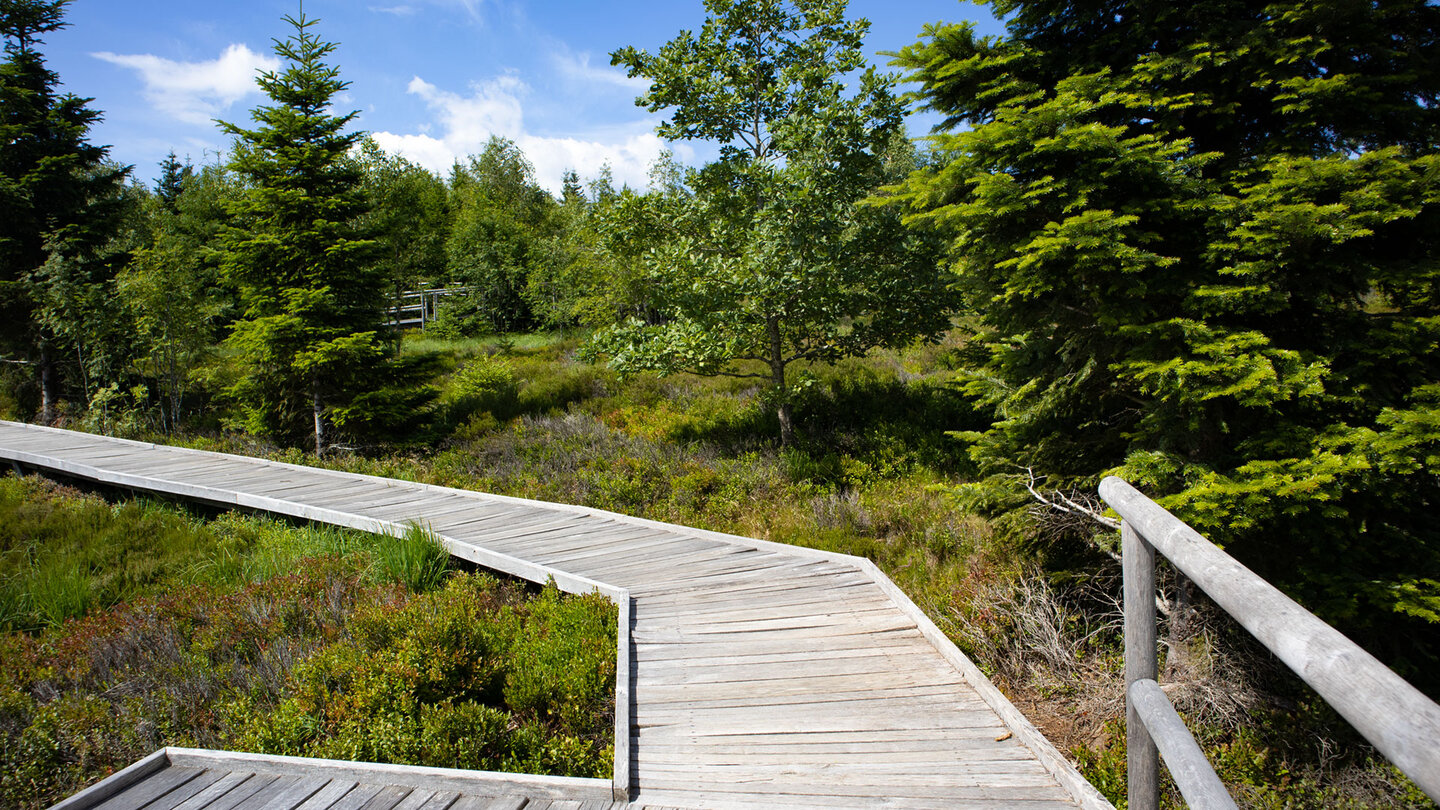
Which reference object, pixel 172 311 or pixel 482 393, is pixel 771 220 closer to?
pixel 482 393

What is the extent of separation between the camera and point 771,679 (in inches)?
165

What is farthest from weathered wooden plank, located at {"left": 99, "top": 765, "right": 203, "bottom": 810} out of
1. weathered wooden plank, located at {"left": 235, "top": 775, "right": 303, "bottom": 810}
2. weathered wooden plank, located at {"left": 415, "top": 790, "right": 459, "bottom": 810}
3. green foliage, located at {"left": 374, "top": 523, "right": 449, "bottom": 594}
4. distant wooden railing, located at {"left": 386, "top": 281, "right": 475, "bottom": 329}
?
distant wooden railing, located at {"left": 386, "top": 281, "right": 475, "bottom": 329}

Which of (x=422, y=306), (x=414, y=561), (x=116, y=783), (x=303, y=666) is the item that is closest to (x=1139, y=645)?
(x=116, y=783)

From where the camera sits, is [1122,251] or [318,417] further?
[318,417]

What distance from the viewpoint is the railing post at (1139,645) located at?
211cm

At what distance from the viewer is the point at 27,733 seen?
3.99 m

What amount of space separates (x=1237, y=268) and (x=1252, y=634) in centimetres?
386

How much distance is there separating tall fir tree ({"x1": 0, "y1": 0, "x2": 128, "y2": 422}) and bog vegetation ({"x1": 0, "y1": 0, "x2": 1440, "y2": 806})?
0.98m

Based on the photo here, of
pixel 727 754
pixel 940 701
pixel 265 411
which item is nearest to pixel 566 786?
pixel 727 754

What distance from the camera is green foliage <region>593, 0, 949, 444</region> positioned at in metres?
8.71

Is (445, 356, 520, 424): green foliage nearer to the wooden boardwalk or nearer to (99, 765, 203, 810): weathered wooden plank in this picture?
the wooden boardwalk

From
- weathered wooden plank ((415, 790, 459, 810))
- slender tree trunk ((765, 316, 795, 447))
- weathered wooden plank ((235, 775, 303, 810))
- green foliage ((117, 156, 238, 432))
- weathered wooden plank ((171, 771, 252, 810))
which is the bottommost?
weathered wooden plank ((171, 771, 252, 810))

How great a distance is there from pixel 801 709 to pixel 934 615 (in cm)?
233

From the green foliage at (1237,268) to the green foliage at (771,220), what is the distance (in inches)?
110
